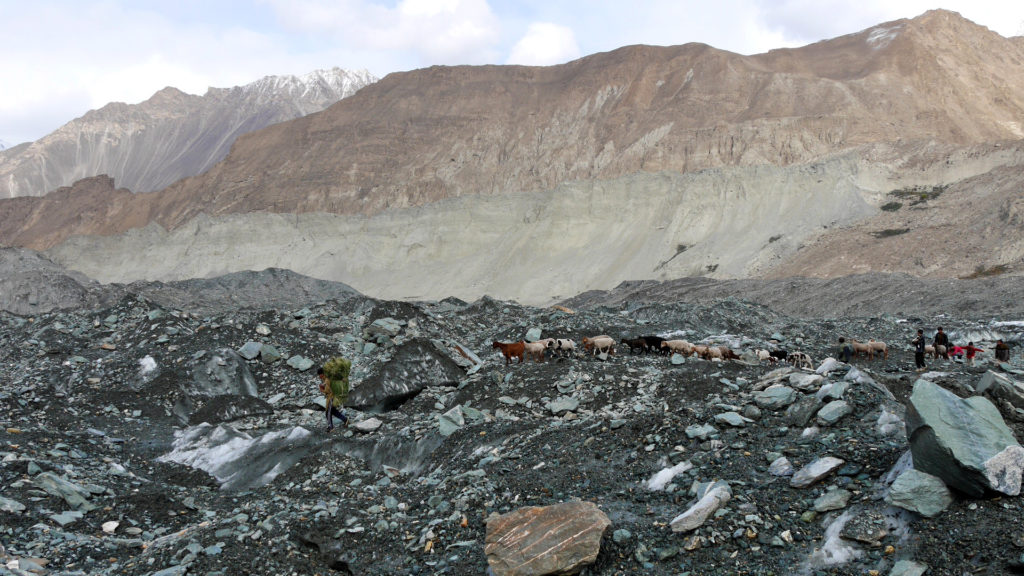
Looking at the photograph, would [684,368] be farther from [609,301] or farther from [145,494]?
[609,301]

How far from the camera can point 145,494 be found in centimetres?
980

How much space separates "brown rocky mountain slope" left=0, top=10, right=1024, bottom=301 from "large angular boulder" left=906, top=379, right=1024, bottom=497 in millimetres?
43350

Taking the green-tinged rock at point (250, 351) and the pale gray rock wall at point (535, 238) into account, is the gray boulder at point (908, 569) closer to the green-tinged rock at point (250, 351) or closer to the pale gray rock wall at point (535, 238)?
the green-tinged rock at point (250, 351)

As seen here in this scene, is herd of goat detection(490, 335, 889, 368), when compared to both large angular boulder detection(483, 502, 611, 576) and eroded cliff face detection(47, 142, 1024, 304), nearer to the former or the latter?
large angular boulder detection(483, 502, 611, 576)

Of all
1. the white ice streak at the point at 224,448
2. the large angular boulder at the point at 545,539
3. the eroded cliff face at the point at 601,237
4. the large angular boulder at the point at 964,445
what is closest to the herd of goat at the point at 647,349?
the white ice streak at the point at 224,448

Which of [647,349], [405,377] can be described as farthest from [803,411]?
[405,377]

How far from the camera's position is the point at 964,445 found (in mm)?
5375

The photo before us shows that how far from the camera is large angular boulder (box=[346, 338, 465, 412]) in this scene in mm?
14117

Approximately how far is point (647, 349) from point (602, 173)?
194 feet

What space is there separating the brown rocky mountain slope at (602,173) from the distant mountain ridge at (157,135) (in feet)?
186

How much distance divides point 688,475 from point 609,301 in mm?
41790

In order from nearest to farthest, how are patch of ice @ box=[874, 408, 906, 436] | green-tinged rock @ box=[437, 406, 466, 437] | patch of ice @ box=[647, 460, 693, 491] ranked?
patch of ice @ box=[874, 408, 906, 436] → patch of ice @ box=[647, 460, 693, 491] → green-tinged rock @ box=[437, 406, 466, 437]

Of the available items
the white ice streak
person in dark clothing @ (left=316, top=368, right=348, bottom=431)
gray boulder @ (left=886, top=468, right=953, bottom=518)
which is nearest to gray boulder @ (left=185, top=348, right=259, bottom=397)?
the white ice streak

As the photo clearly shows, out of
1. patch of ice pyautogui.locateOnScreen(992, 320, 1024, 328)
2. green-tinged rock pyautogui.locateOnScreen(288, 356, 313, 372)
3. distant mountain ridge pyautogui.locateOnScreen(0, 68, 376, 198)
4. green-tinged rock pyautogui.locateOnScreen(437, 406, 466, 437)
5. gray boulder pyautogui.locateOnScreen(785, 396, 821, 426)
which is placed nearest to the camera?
gray boulder pyautogui.locateOnScreen(785, 396, 821, 426)
